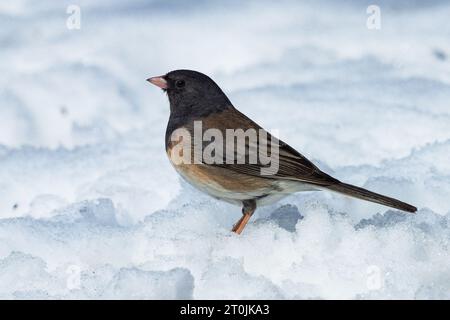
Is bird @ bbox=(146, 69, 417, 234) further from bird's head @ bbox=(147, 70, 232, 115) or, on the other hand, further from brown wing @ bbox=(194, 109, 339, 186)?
bird's head @ bbox=(147, 70, 232, 115)

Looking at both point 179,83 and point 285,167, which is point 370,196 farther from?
point 179,83

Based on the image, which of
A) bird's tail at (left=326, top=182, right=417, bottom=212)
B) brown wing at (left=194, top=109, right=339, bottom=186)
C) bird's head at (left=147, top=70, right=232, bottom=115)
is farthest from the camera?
bird's head at (left=147, top=70, right=232, bottom=115)

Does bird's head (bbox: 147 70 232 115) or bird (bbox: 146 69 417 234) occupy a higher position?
bird's head (bbox: 147 70 232 115)

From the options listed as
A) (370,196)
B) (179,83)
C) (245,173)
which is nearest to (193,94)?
(179,83)

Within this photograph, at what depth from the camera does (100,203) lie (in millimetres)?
4414

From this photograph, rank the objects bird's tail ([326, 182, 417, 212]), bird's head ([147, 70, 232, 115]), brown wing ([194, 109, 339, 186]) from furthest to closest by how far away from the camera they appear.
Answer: bird's head ([147, 70, 232, 115]) → brown wing ([194, 109, 339, 186]) → bird's tail ([326, 182, 417, 212])

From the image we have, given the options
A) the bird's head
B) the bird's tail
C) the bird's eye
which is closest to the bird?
the bird's tail

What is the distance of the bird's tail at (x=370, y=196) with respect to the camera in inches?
144

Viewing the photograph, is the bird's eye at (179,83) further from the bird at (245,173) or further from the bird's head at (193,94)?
the bird at (245,173)

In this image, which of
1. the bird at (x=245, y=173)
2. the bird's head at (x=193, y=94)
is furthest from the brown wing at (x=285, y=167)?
the bird's head at (x=193, y=94)

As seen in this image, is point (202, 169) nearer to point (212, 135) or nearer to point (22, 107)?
point (212, 135)

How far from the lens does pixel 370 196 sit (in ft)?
12.2

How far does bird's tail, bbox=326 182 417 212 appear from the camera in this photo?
12.0ft

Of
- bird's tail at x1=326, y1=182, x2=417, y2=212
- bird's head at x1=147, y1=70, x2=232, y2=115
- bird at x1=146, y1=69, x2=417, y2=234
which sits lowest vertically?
bird's tail at x1=326, y1=182, x2=417, y2=212
